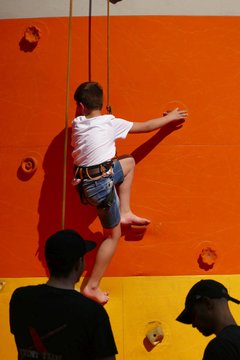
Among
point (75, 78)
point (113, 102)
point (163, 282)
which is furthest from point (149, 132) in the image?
point (163, 282)

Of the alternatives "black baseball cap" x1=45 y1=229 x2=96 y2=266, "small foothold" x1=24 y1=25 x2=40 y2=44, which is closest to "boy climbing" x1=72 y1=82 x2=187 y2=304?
"small foothold" x1=24 y1=25 x2=40 y2=44

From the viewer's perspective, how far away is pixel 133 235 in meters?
3.45

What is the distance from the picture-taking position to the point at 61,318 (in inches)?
76.2

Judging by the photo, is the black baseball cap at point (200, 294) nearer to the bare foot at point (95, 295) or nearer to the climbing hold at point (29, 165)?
the bare foot at point (95, 295)

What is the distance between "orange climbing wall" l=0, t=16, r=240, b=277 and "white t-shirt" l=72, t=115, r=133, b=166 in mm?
356

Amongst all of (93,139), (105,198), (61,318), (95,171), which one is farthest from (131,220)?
(61,318)

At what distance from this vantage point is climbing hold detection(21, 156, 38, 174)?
3545 mm

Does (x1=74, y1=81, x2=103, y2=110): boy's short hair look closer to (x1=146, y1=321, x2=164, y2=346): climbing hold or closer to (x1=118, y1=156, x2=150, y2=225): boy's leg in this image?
(x1=118, y1=156, x2=150, y2=225): boy's leg

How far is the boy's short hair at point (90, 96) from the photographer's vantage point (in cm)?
325

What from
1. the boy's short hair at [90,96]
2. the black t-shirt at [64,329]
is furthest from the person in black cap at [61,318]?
the boy's short hair at [90,96]

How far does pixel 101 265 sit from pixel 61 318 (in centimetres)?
127

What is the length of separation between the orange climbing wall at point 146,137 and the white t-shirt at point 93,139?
356mm

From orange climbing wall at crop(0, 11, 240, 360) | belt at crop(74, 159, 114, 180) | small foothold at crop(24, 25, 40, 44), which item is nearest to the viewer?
belt at crop(74, 159, 114, 180)

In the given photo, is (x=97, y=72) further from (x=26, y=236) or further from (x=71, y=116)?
(x=26, y=236)
